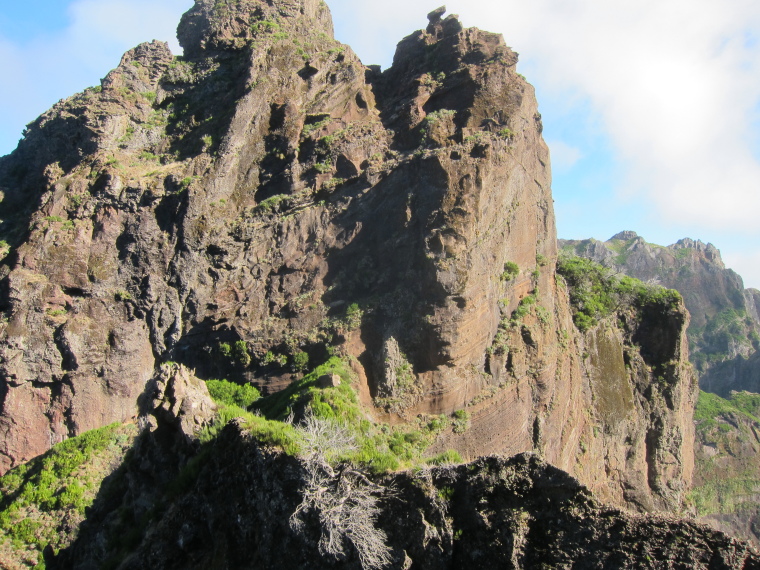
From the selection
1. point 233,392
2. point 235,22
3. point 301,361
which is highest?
point 235,22

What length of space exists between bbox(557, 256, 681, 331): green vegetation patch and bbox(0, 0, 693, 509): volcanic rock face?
1.77 meters

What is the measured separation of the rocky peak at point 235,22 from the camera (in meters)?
38.2

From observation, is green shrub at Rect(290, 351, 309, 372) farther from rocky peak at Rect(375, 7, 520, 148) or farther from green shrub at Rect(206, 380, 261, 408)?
rocky peak at Rect(375, 7, 520, 148)

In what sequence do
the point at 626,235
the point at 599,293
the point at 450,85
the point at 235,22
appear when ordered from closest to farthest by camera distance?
1. the point at 450,85
2. the point at 599,293
3. the point at 235,22
4. the point at 626,235

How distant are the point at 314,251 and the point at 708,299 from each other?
105m

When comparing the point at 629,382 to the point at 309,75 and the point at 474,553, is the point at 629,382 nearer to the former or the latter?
the point at 309,75

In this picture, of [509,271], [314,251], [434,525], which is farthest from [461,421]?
[434,525]

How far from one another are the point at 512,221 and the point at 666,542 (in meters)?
22.4

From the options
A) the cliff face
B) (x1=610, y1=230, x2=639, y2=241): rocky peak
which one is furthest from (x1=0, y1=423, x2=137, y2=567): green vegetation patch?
(x1=610, y1=230, x2=639, y2=241): rocky peak

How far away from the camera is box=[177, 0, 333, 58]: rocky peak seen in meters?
38.2

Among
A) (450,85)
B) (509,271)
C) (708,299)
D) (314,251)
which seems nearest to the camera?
(509,271)

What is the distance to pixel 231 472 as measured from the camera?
32.6 feet

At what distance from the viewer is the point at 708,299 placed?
351 feet

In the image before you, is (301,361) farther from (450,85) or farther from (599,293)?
(599,293)
